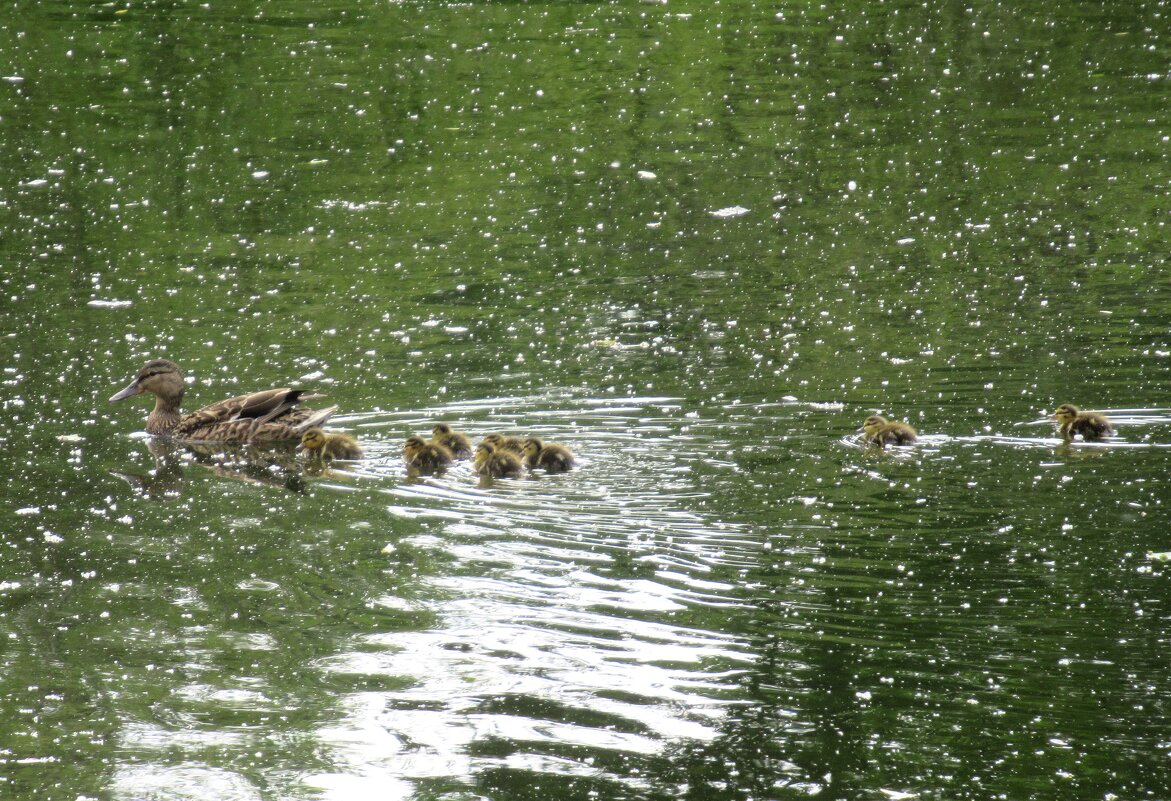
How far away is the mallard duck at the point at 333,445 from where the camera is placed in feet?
26.6

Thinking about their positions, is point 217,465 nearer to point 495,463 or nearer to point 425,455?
point 425,455

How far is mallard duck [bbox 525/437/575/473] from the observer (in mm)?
7602

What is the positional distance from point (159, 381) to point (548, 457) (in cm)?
291

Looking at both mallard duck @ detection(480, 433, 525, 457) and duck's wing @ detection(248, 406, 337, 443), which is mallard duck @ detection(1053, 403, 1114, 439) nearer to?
mallard duck @ detection(480, 433, 525, 457)

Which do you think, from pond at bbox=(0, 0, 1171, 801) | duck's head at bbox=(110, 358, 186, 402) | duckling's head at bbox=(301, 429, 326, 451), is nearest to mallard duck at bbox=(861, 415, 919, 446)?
pond at bbox=(0, 0, 1171, 801)

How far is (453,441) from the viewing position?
25.8 ft

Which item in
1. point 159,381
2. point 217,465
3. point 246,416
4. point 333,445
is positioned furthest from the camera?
point 159,381

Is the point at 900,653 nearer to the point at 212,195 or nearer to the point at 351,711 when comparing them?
the point at 351,711

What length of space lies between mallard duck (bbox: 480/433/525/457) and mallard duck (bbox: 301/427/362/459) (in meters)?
0.81

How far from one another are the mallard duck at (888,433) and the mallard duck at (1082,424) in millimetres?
790

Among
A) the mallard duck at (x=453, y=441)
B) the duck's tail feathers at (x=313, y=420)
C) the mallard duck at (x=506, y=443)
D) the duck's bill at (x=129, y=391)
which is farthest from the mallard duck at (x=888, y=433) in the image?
the duck's bill at (x=129, y=391)

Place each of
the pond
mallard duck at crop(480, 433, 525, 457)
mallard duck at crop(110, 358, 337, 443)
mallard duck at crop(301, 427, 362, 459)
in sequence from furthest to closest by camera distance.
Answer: mallard duck at crop(110, 358, 337, 443) < mallard duck at crop(301, 427, 362, 459) < mallard duck at crop(480, 433, 525, 457) < the pond

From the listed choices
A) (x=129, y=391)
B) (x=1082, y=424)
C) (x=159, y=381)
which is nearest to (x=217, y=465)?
(x=159, y=381)

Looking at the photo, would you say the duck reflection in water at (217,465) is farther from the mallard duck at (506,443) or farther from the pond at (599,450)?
the mallard duck at (506,443)
